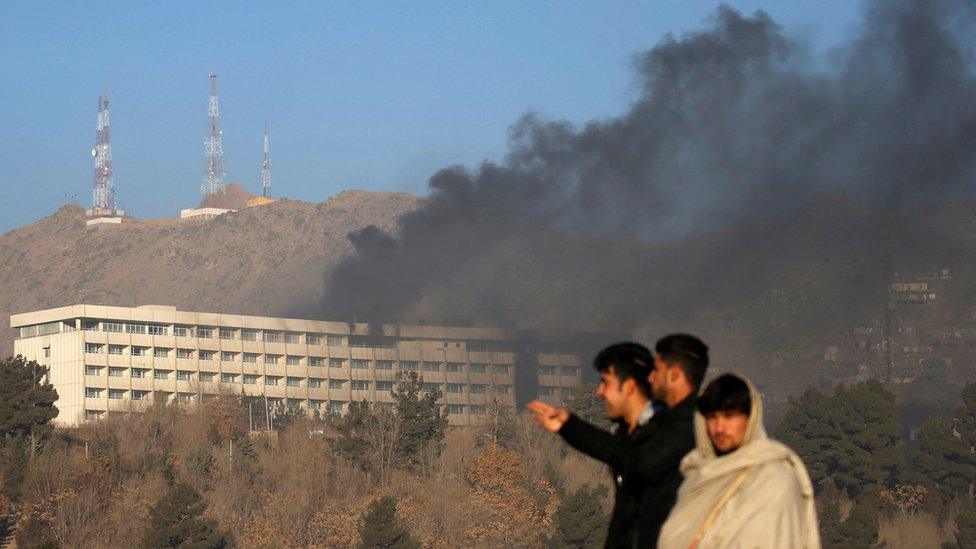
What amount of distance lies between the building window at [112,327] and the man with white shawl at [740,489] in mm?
170257

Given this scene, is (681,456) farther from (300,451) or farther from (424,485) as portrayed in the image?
(300,451)

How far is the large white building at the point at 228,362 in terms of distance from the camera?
171 meters

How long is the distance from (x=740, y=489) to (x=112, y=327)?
172 meters

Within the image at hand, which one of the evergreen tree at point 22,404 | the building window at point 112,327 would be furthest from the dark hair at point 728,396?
the building window at point 112,327

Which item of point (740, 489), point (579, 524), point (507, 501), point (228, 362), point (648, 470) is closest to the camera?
point (740, 489)

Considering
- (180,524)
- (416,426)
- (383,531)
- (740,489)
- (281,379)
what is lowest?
(383,531)

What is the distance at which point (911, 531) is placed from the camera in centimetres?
10969

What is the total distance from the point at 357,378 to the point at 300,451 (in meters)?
69.3

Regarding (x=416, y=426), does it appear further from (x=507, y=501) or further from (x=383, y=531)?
(x=383, y=531)

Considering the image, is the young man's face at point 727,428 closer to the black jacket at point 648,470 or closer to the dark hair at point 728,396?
the dark hair at point 728,396

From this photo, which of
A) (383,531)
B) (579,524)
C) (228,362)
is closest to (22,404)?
(383,531)

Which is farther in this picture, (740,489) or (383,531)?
(383,531)

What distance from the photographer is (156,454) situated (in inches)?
4476

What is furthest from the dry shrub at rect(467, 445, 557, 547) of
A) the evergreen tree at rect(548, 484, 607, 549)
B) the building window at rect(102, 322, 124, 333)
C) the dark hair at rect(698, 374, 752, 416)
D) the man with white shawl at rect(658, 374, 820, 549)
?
the dark hair at rect(698, 374, 752, 416)
